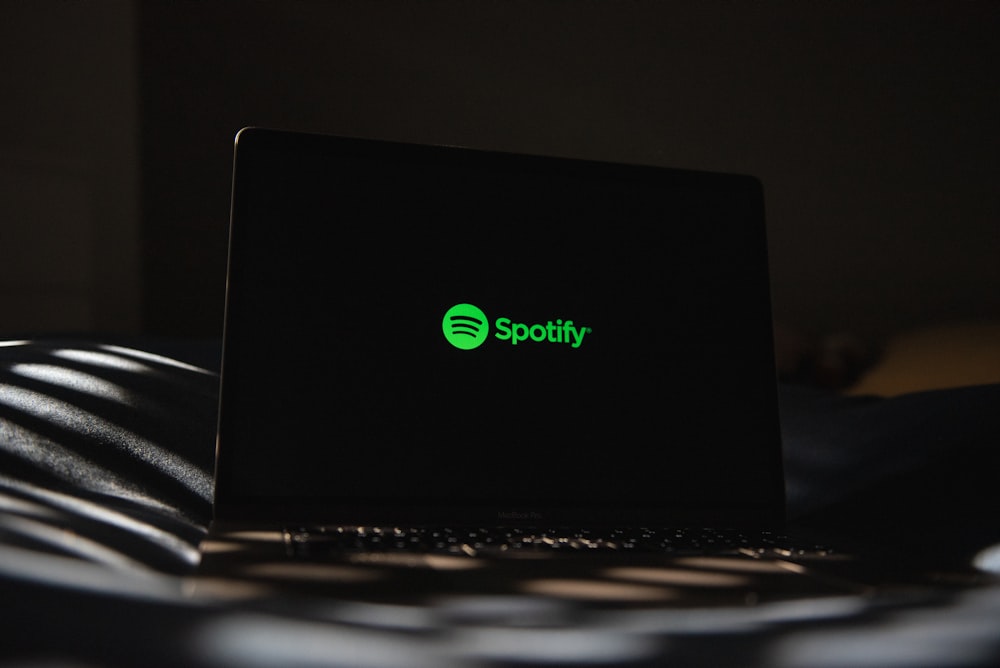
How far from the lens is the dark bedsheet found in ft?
1.18

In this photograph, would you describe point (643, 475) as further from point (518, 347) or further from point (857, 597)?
point (857, 597)

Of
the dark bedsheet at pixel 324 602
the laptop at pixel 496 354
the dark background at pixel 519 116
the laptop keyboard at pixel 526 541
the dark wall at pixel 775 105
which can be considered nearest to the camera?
the dark bedsheet at pixel 324 602

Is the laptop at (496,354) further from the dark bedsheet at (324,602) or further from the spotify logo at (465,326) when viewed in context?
the dark bedsheet at (324,602)

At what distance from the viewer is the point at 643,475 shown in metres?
0.88

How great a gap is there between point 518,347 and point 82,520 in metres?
0.43

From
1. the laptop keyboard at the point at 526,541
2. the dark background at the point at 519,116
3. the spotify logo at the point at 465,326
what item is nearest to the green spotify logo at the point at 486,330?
the spotify logo at the point at 465,326

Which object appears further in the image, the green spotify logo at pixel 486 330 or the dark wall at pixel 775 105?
the dark wall at pixel 775 105

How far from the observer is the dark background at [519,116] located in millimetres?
2363

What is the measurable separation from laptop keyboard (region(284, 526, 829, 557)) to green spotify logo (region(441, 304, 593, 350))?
187mm

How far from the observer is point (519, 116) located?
8.56 ft

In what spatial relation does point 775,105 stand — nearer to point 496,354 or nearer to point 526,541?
point 496,354

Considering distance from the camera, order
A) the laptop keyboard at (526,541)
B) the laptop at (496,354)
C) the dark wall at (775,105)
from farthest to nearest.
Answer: the dark wall at (775,105)
the laptop at (496,354)
the laptop keyboard at (526,541)

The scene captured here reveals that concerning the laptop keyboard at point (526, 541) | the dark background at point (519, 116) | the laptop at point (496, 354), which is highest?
the dark background at point (519, 116)

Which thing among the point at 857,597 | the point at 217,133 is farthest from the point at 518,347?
the point at 217,133
